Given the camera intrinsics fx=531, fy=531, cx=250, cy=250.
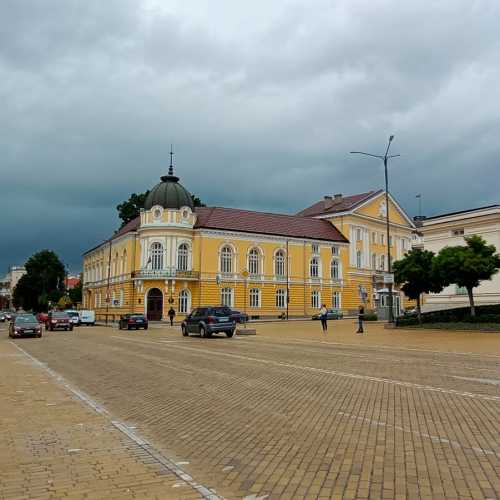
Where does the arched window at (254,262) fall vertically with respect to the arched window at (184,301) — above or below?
above

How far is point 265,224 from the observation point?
66312mm

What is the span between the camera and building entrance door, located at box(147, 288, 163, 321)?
5782cm

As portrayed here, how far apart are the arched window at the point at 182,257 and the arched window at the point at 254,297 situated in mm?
8699

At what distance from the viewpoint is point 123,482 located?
5129 mm

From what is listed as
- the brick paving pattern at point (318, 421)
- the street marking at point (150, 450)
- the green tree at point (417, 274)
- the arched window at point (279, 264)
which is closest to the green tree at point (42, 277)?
the arched window at point (279, 264)

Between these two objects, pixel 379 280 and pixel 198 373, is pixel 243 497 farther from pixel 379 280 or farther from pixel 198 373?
pixel 379 280

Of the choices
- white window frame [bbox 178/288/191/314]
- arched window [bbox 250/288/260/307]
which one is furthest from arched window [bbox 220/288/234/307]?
white window frame [bbox 178/288/191/314]

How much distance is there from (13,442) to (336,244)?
6496 centimetres

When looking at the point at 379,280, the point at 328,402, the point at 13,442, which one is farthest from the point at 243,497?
the point at 379,280

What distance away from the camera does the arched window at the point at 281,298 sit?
64.6 m

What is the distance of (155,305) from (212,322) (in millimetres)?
29585

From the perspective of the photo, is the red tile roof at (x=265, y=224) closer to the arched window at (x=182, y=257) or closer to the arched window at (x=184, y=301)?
the arched window at (x=182, y=257)

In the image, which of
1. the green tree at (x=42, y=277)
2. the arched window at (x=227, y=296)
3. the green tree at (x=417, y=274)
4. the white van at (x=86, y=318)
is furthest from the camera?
the green tree at (x=42, y=277)

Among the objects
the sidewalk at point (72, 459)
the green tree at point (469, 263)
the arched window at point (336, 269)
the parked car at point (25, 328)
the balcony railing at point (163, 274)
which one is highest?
the arched window at point (336, 269)
